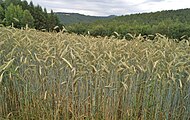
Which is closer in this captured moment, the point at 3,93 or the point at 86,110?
the point at 86,110

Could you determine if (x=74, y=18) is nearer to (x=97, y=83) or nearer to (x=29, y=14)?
(x=29, y=14)

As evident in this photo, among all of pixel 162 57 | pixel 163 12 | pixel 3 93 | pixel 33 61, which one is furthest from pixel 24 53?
pixel 163 12

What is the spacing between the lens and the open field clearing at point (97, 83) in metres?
2.27

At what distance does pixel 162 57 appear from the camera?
2.38 metres

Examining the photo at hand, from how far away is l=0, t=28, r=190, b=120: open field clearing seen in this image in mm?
2271

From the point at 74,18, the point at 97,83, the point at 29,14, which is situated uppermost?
the point at 29,14

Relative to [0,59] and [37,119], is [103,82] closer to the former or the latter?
[37,119]

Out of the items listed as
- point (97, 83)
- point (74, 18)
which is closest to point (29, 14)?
point (97, 83)

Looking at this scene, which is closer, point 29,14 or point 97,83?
point 97,83

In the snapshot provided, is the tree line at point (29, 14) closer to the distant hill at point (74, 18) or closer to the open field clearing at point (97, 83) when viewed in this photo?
the open field clearing at point (97, 83)

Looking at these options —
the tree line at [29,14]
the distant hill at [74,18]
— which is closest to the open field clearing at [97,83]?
the tree line at [29,14]

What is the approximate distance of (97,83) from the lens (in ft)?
7.61

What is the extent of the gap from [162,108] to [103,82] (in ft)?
1.73

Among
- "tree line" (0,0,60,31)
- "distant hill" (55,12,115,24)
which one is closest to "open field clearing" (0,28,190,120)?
"tree line" (0,0,60,31)
